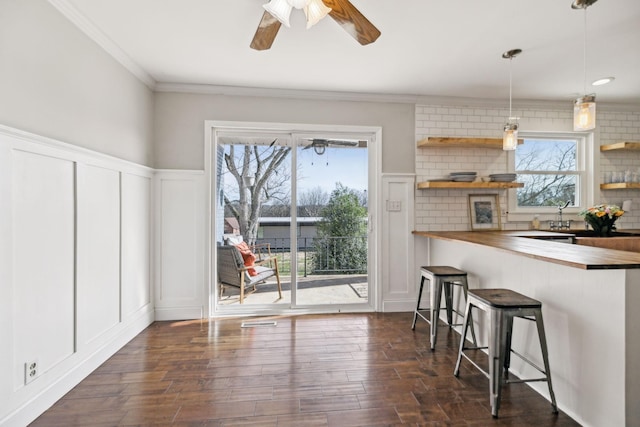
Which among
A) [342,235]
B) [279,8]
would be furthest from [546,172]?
[279,8]

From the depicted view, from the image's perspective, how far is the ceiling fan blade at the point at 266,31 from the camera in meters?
1.99

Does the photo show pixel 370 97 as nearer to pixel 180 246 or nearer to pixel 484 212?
pixel 484 212

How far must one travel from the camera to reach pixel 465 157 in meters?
3.97

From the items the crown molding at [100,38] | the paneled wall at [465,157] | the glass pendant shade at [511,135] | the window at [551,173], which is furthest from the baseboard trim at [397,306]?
the crown molding at [100,38]

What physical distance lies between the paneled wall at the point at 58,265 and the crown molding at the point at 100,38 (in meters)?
0.90

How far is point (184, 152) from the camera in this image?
11.7ft

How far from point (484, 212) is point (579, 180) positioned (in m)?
1.41

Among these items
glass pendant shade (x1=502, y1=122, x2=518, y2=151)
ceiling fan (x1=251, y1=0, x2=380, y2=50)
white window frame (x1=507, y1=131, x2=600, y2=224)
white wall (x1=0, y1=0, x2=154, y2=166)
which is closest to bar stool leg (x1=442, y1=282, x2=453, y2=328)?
glass pendant shade (x1=502, y1=122, x2=518, y2=151)

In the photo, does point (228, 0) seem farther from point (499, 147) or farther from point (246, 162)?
point (499, 147)

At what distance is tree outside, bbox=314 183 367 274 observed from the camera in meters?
3.89

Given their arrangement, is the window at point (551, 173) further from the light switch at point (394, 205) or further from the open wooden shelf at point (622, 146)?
the light switch at point (394, 205)

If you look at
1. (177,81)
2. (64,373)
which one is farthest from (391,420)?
(177,81)

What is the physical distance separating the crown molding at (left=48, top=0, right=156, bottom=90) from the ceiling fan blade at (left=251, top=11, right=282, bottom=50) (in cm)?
125

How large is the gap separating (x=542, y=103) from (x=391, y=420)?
13.5 feet
